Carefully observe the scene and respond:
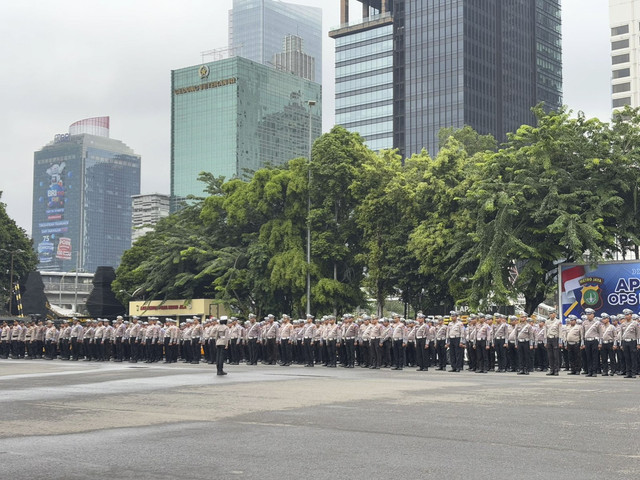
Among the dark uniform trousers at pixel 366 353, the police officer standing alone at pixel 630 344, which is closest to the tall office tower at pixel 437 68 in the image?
the dark uniform trousers at pixel 366 353

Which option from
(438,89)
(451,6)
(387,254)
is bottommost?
(387,254)

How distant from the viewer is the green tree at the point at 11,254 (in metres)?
66.6

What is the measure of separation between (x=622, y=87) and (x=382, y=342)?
109m

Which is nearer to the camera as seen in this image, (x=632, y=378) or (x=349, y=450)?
(x=349, y=450)

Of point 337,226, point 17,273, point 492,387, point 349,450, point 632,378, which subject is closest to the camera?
point 349,450

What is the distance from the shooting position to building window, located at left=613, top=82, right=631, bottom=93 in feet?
412

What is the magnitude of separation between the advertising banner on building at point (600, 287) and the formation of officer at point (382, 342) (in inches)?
29.0

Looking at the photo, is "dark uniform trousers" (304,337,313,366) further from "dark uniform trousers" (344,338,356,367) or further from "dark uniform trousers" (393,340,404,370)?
"dark uniform trousers" (393,340,404,370)

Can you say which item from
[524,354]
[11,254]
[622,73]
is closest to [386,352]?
[524,354]

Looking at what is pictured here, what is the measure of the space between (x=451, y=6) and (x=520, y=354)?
338ft

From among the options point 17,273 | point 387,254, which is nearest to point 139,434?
point 387,254

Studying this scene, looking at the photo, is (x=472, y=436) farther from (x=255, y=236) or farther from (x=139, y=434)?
(x=255, y=236)

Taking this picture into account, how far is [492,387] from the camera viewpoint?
62.3ft

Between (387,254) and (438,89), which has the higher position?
(438,89)
